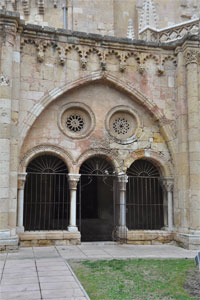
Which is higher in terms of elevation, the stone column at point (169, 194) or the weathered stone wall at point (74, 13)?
the weathered stone wall at point (74, 13)

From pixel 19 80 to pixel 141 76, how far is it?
153 inches

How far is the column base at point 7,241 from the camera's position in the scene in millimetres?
8727

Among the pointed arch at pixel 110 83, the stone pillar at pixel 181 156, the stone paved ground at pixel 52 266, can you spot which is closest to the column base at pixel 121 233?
the stone paved ground at pixel 52 266

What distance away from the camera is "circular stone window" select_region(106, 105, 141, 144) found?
11.2 meters

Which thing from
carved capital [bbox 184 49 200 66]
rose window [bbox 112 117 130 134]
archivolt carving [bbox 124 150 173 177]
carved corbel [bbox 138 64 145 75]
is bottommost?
archivolt carving [bbox 124 150 173 177]

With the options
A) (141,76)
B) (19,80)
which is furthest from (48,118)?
(141,76)

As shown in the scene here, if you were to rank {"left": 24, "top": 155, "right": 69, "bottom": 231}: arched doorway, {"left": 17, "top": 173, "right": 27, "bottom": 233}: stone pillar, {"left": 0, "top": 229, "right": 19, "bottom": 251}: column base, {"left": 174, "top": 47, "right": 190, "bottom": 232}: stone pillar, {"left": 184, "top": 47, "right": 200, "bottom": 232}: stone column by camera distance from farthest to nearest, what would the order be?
1. {"left": 24, "top": 155, "right": 69, "bottom": 231}: arched doorway
2. {"left": 174, "top": 47, "right": 190, "bottom": 232}: stone pillar
3. {"left": 184, "top": 47, "right": 200, "bottom": 232}: stone column
4. {"left": 17, "top": 173, "right": 27, "bottom": 233}: stone pillar
5. {"left": 0, "top": 229, "right": 19, "bottom": 251}: column base

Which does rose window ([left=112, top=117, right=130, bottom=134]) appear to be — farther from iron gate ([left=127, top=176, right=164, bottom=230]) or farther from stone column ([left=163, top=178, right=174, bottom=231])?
stone column ([left=163, top=178, right=174, bottom=231])

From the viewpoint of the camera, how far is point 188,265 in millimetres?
7734

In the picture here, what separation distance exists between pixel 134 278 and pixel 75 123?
223 inches

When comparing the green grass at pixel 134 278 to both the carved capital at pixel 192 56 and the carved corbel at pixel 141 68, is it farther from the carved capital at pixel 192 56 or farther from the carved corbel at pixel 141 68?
the carved capital at pixel 192 56

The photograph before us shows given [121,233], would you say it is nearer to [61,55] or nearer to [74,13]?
[61,55]

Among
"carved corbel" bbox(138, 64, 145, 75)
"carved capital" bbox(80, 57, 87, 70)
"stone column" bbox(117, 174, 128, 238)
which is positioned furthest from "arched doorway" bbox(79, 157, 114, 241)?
"carved capital" bbox(80, 57, 87, 70)

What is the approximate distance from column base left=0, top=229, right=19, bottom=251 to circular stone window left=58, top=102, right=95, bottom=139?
11.3 feet
